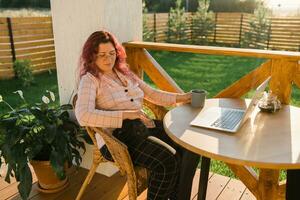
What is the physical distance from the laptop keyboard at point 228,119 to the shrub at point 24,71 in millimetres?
4904

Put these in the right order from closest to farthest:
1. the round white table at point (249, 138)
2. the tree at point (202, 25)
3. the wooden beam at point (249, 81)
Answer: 1. the round white table at point (249, 138)
2. the wooden beam at point (249, 81)
3. the tree at point (202, 25)

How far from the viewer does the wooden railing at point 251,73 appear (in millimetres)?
2018

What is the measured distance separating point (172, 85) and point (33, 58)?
5081 mm

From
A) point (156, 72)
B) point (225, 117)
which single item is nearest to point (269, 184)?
point (225, 117)

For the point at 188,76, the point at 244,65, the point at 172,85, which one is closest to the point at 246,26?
the point at 244,65

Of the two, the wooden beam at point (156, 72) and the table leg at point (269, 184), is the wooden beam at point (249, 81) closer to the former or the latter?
the wooden beam at point (156, 72)

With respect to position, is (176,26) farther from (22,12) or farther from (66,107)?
(66,107)

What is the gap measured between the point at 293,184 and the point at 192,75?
514cm

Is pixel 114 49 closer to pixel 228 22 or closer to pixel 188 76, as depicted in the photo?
pixel 188 76

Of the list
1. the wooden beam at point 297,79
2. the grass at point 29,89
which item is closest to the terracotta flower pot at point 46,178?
the wooden beam at point 297,79

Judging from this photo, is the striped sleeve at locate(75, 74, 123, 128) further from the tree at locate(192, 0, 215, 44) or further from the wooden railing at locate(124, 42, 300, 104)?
the tree at locate(192, 0, 215, 44)

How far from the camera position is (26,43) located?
260 inches

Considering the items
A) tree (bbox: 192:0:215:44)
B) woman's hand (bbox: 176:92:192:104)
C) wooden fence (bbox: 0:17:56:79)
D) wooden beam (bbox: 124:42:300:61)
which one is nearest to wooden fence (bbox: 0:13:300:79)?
wooden fence (bbox: 0:17:56:79)

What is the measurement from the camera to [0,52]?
6.09 metres
